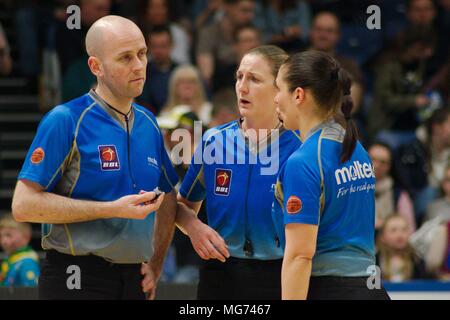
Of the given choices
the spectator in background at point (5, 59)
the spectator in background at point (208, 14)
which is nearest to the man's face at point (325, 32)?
the spectator in background at point (208, 14)

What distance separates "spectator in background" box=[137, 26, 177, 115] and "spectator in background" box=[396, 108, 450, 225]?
2205 millimetres

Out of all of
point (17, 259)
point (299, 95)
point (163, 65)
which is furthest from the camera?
point (163, 65)

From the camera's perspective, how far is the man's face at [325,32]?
9359mm

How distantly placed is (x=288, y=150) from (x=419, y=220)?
3966mm

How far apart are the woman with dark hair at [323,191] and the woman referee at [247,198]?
1.93 feet

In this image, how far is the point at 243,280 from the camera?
4.83 m

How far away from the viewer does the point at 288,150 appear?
4.85 m

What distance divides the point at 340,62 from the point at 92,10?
2337mm

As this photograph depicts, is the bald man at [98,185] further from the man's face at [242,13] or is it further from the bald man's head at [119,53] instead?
the man's face at [242,13]

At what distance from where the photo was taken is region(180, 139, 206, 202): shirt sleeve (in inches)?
195

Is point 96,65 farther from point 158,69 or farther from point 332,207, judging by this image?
point 158,69

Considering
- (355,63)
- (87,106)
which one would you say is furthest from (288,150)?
(355,63)

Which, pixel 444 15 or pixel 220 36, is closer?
pixel 220 36

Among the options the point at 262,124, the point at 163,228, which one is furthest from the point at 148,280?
the point at 262,124
